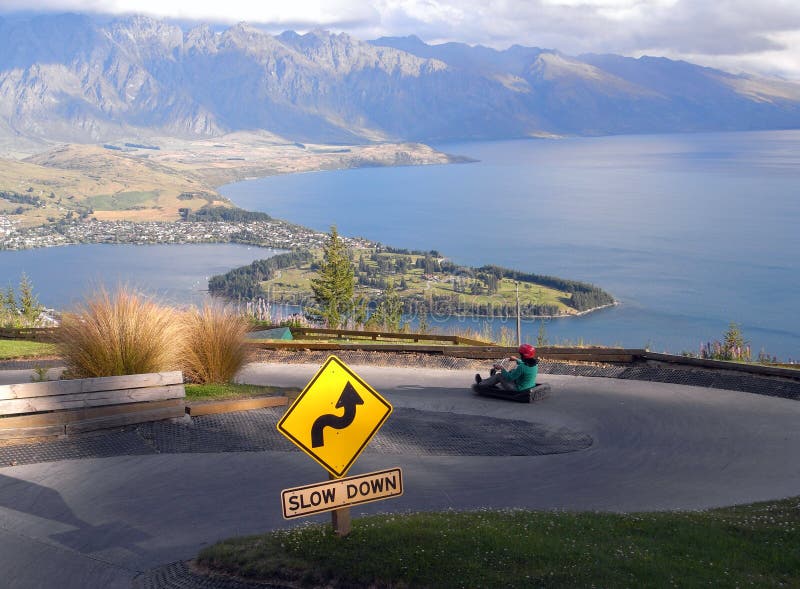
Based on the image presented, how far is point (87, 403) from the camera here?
36.9 feet

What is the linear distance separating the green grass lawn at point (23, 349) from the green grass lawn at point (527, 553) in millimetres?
14491

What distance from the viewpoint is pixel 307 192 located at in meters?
169

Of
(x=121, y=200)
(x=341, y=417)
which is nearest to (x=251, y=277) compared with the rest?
(x=341, y=417)

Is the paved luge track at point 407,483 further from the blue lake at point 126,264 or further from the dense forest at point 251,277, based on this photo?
the blue lake at point 126,264

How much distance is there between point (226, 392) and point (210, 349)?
1447mm

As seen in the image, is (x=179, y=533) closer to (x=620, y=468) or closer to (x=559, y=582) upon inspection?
(x=559, y=582)

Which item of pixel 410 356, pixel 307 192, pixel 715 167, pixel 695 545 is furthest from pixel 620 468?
pixel 715 167

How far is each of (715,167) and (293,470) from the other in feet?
624

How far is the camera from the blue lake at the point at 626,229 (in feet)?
191

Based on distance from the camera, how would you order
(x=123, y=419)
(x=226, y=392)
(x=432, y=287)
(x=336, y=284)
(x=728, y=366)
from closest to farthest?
(x=123, y=419) < (x=226, y=392) < (x=728, y=366) < (x=336, y=284) < (x=432, y=287)

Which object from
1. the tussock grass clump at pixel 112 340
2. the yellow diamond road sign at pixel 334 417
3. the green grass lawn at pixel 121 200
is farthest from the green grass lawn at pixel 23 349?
the green grass lawn at pixel 121 200

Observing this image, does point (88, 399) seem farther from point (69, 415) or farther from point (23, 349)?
point (23, 349)

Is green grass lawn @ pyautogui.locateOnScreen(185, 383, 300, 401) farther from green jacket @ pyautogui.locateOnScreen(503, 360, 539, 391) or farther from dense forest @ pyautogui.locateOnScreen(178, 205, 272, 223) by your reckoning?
dense forest @ pyautogui.locateOnScreen(178, 205, 272, 223)

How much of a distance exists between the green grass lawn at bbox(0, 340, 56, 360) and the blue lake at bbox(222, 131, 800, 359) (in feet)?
53.7
